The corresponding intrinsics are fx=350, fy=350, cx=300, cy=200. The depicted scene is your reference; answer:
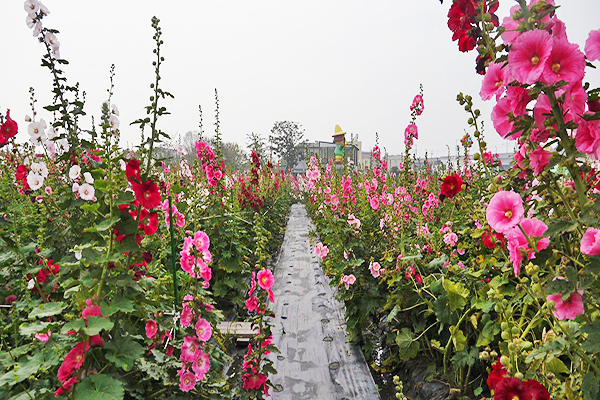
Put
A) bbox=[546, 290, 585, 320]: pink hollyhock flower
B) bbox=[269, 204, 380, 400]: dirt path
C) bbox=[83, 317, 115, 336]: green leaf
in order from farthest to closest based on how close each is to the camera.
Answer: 1. bbox=[269, 204, 380, 400]: dirt path
2. bbox=[83, 317, 115, 336]: green leaf
3. bbox=[546, 290, 585, 320]: pink hollyhock flower

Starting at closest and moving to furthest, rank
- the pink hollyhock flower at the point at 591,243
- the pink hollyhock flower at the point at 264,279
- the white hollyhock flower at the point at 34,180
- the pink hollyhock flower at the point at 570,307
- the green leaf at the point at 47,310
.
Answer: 1. the pink hollyhock flower at the point at 591,243
2. the pink hollyhock flower at the point at 570,307
3. the green leaf at the point at 47,310
4. the pink hollyhock flower at the point at 264,279
5. the white hollyhock flower at the point at 34,180

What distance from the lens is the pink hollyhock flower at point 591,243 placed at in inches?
27.0

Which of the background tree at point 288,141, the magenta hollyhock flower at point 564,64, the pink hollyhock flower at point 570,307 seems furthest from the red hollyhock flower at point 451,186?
the background tree at point 288,141

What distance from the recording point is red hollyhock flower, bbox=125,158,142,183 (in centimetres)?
116

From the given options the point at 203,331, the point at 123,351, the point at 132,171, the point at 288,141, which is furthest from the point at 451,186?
the point at 288,141

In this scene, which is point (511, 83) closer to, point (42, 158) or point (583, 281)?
point (583, 281)

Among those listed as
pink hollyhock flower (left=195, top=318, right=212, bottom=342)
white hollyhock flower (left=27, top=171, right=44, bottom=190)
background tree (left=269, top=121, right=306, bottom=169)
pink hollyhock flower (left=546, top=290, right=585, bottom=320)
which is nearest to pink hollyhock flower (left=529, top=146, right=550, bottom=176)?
pink hollyhock flower (left=546, top=290, right=585, bottom=320)

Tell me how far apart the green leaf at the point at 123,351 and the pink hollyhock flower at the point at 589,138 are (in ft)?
4.24

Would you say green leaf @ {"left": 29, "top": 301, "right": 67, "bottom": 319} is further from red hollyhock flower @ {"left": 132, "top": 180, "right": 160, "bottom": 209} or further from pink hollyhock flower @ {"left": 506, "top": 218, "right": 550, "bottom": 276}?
pink hollyhock flower @ {"left": 506, "top": 218, "right": 550, "bottom": 276}

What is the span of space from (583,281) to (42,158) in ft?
9.58

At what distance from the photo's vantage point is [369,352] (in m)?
2.68

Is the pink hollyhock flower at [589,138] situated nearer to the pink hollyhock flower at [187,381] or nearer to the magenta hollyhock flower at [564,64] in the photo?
the magenta hollyhock flower at [564,64]

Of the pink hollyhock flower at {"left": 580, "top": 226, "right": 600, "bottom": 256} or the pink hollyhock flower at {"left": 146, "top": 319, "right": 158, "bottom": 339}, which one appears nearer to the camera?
the pink hollyhock flower at {"left": 580, "top": 226, "right": 600, "bottom": 256}

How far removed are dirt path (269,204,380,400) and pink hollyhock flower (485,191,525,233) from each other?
1.79 m
